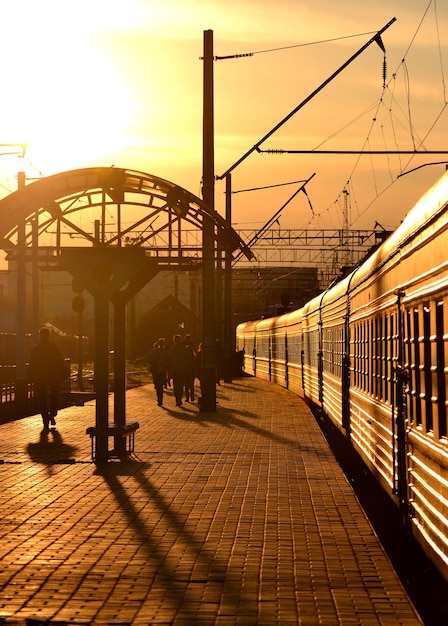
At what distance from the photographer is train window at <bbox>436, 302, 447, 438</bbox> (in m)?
8.34

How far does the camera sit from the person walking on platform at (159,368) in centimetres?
3319

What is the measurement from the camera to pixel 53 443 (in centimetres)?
2080

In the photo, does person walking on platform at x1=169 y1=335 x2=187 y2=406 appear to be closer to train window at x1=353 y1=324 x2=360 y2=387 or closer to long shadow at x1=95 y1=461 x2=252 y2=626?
train window at x1=353 y1=324 x2=360 y2=387

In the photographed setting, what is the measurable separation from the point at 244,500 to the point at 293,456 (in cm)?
498

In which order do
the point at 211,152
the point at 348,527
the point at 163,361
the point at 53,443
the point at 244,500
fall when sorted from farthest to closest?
the point at 163,361
the point at 211,152
the point at 53,443
the point at 244,500
the point at 348,527

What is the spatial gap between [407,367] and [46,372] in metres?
13.6

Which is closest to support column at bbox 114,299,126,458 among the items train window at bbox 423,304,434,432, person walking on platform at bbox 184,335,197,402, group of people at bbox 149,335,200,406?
train window at bbox 423,304,434,432

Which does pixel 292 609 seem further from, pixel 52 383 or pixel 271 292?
pixel 271 292

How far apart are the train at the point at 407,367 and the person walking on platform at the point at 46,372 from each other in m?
5.33

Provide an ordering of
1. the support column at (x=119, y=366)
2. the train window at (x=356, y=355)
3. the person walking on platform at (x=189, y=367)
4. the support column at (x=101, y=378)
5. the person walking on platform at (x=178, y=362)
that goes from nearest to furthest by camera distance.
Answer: the support column at (x=101, y=378) → the train window at (x=356, y=355) → the support column at (x=119, y=366) → the person walking on platform at (x=178, y=362) → the person walking on platform at (x=189, y=367)

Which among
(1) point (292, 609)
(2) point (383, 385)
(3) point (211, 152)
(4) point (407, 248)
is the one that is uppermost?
(3) point (211, 152)

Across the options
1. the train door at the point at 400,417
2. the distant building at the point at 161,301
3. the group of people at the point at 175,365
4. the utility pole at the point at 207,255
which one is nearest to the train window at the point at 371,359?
the train door at the point at 400,417

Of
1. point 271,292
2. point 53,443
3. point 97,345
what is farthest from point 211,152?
point 271,292

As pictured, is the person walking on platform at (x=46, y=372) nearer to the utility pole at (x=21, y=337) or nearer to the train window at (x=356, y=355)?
the train window at (x=356, y=355)
